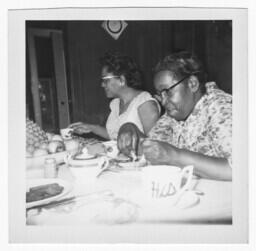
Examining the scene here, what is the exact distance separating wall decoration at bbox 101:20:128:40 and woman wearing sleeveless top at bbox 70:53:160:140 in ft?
0.25

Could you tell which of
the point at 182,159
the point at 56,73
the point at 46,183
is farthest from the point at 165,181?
the point at 56,73

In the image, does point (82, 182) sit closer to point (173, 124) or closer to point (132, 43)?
point (173, 124)

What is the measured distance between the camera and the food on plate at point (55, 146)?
1046mm

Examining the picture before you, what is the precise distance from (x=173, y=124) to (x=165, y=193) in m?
0.24

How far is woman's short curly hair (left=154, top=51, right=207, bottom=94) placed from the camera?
103 centimetres

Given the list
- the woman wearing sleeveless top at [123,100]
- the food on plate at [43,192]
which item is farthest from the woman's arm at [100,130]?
the food on plate at [43,192]

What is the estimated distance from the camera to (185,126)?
1037 mm

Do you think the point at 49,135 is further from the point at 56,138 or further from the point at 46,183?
the point at 46,183

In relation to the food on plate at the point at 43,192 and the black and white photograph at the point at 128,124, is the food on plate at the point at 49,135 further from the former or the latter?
the food on plate at the point at 43,192

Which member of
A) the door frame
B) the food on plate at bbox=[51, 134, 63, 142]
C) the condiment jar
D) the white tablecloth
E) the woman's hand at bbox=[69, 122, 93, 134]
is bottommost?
the white tablecloth

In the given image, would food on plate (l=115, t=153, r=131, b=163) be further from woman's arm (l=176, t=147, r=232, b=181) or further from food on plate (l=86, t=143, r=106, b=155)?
woman's arm (l=176, t=147, r=232, b=181)

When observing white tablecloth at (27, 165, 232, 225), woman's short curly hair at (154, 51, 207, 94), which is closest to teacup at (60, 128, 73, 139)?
white tablecloth at (27, 165, 232, 225)

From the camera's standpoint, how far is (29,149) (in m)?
1.06

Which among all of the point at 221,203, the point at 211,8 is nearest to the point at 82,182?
the point at 221,203
